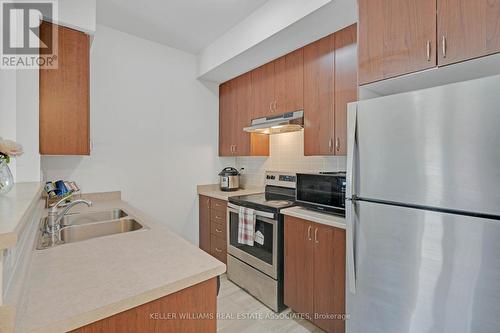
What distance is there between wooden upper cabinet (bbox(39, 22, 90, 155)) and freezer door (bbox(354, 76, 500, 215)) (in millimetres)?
2156

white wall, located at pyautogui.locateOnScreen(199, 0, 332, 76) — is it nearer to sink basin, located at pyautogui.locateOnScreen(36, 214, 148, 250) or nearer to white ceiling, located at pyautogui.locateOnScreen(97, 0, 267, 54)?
white ceiling, located at pyautogui.locateOnScreen(97, 0, 267, 54)

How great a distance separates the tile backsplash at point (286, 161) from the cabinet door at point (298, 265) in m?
0.75

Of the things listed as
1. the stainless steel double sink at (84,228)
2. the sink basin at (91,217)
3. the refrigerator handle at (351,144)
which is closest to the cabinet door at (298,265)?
the refrigerator handle at (351,144)

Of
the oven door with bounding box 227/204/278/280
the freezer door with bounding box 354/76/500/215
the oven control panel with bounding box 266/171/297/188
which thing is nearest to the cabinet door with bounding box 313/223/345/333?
the oven door with bounding box 227/204/278/280

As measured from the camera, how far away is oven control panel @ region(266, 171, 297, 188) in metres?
2.72

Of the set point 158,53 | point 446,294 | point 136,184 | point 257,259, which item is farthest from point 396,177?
point 158,53

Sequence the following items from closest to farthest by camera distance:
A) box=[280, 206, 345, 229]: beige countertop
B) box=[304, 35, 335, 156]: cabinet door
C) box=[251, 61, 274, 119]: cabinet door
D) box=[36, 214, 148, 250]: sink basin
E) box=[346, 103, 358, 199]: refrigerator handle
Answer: box=[346, 103, 358, 199]: refrigerator handle < box=[36, 214, 148, 250]: sink basin < box=[280, 206, 345, 229]: beige countertop < box=[304, 35, 335, 156]: cabinet door < box=[251, 61, 274, 119]: cabinet door

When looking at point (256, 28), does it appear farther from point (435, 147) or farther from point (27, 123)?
point (27, 123)

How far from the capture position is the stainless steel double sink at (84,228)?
1.49m

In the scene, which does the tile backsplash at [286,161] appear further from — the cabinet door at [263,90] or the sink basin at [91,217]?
the sink basin at [91,217]

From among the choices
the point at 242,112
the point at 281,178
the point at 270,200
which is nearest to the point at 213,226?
the point at 270,200

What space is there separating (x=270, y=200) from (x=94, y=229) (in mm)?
1541

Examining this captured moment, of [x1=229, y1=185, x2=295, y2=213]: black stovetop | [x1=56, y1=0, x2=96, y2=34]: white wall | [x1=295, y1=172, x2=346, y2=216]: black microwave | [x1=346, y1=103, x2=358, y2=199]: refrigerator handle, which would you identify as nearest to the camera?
[x1=346, y1=103, x2=358, y2=199]: refrigerator handle

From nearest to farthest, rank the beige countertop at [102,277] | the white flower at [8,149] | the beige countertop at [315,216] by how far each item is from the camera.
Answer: the beige countertop at [102,277], the white flower at [8,149], the beige countertop at [315,216]
